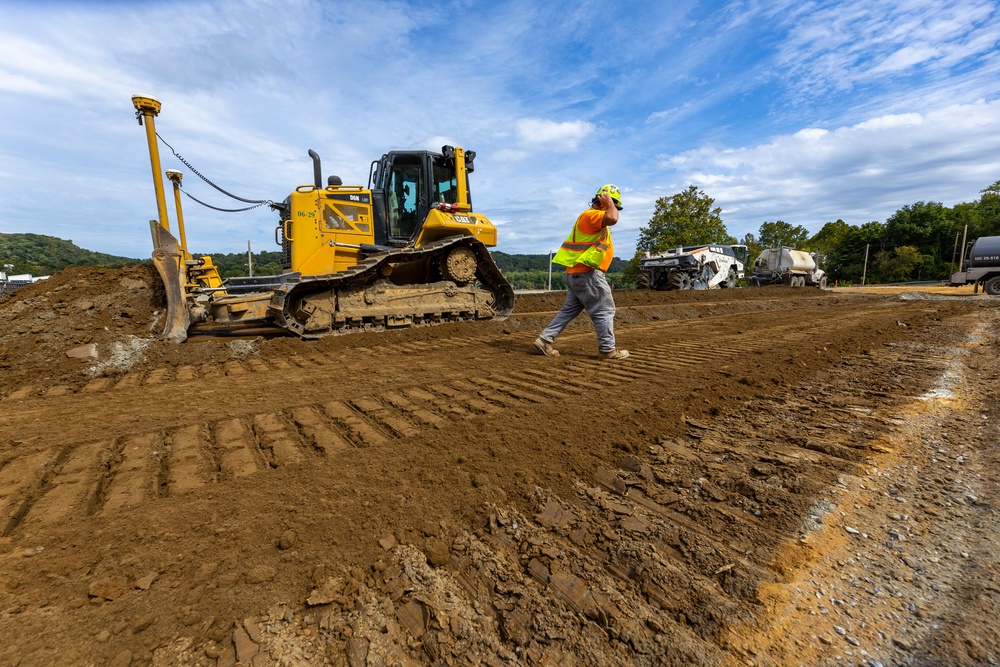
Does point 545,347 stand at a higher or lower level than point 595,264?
lower

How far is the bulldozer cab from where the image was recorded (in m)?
7.99

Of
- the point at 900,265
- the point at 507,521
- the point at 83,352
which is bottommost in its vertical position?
the point at 507,521

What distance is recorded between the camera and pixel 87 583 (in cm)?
164

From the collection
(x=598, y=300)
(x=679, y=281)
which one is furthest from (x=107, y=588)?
(x=679, y=281)

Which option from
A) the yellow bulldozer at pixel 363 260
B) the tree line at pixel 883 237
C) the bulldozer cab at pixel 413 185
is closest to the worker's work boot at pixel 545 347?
the yellow bulldozer at pixel 363 260

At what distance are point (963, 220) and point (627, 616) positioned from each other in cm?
5987

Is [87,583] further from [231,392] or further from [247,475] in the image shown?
[231,392]

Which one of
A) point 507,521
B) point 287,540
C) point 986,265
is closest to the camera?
point 287,540

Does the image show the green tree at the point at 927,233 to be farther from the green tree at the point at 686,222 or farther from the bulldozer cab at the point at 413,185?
the bulldozer cab at the point at 413,185

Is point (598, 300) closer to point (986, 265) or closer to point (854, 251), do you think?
point (986, 265)

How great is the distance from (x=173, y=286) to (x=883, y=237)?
6005 cm

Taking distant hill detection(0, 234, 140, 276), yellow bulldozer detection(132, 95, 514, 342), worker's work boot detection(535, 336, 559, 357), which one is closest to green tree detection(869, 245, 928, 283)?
yellow bulldozer detection(132, 95, 514, 342)

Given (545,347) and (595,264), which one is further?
(545,347)

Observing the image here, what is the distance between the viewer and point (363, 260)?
25.2 ft
